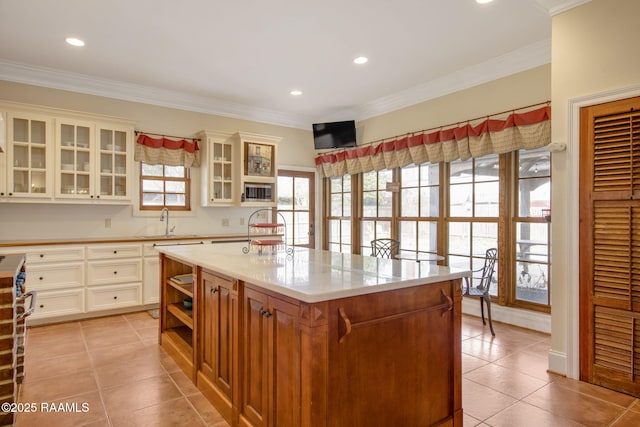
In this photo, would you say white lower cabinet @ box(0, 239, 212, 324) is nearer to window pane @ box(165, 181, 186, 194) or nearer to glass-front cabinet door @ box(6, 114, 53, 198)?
glass-front cabinet door @ box(6, 114, 53, 198)

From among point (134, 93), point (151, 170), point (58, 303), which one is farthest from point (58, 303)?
point (134, 93)

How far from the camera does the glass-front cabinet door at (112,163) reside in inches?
178

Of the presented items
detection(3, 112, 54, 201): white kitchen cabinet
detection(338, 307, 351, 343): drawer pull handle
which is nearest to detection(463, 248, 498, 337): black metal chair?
detection(338, 307, 351, 343): drawer pull handle

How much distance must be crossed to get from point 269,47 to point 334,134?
2465 millimetres

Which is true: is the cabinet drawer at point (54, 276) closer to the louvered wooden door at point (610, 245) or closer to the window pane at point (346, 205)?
the window pane at point (346, 205)

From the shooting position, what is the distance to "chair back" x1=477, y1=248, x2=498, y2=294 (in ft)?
12.9

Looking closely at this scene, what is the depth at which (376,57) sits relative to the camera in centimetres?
403

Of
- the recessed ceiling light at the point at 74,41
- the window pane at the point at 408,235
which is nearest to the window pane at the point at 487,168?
the window pane at the point at 408,235

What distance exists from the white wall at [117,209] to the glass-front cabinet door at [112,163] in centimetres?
28

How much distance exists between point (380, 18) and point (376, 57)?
0.80 meters

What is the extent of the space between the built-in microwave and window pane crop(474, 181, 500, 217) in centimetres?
298

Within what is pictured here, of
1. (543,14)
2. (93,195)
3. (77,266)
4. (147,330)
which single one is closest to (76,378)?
(147,330)

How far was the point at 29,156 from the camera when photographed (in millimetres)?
4102

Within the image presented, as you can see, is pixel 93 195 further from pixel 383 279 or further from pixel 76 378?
pixel 383 279
